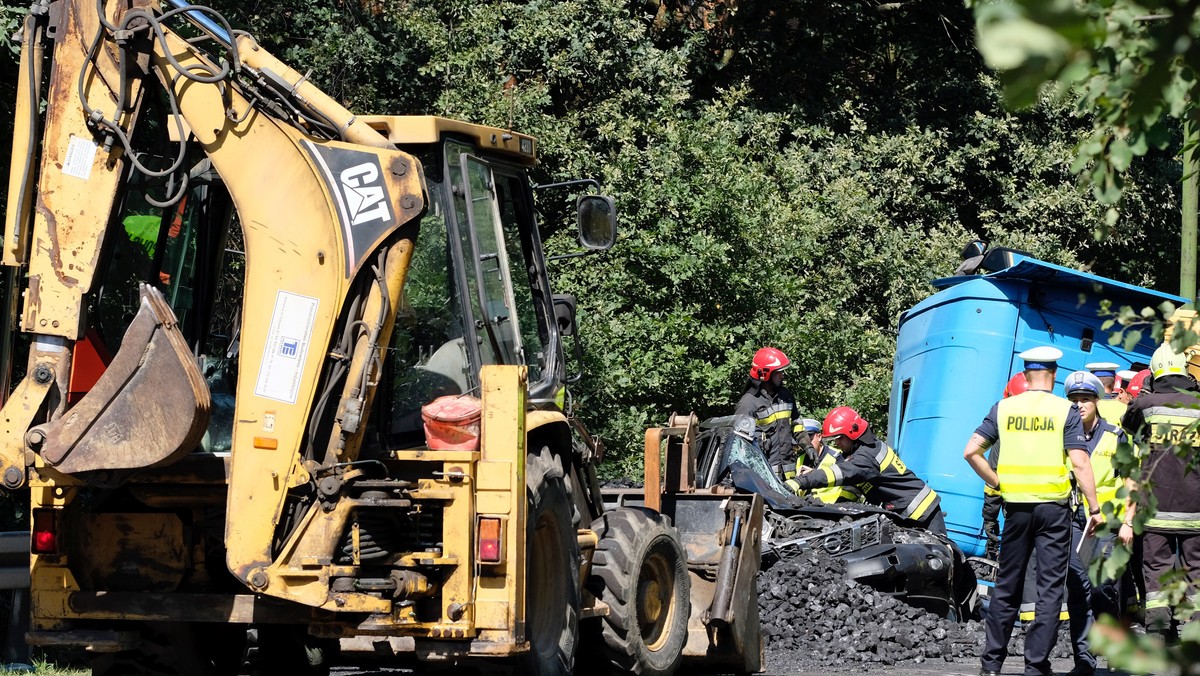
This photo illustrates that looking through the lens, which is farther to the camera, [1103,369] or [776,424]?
[776,424]

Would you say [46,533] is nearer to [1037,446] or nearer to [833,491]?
[1037,446]

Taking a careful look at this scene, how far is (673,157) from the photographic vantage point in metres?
15.4

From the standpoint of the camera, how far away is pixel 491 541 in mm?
5684

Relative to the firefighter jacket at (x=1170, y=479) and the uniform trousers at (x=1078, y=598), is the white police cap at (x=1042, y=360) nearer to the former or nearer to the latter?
the firefighter jacket at (x=1170, y=479)

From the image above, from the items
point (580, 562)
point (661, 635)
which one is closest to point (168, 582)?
point (580, 562)

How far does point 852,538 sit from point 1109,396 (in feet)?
9.87

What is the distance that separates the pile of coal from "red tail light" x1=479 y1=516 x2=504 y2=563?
4.31 m

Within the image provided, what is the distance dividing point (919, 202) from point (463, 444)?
1492 centimetres

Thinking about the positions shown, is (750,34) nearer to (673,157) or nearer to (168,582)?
(673,157)

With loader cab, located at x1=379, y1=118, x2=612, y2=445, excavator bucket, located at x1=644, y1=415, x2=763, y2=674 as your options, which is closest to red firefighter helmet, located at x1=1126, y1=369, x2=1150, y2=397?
excavator bucket, located at x1=644, y1=415, x2=763, y2=674

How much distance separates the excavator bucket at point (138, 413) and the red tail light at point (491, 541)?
1.15 m

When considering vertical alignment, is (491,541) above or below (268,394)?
below

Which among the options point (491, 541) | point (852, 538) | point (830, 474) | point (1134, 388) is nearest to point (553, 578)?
point (491, 541)

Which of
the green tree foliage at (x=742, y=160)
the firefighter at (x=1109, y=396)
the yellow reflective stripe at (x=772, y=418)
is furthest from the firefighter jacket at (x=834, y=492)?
the green tree foliage at (x=742, y=160)
